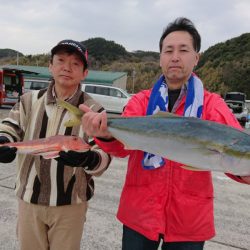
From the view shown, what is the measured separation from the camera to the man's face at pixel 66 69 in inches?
98.2

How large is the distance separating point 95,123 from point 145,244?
78cm

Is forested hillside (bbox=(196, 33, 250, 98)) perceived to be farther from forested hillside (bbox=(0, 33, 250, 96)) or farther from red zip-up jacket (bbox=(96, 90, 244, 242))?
red zip-up jacket (bbox=(96, 90, 244, 242))

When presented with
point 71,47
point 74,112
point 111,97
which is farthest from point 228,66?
point 74,112

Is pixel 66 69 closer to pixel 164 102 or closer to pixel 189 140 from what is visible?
pixel 164 102

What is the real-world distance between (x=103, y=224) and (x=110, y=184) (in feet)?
5.46

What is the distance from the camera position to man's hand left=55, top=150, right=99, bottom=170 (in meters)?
2.11

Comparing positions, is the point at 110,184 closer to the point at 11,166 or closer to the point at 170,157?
the point at 11,166

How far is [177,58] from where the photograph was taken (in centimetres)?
208

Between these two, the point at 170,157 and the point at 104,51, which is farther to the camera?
the point at 104,51

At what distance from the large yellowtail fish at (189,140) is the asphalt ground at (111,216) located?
90.1 inches

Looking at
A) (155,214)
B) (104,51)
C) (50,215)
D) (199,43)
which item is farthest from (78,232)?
(104,51)

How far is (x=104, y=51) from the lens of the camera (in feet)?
317

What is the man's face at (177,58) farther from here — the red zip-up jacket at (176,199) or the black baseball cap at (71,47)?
the black baseball cap at (71,47)

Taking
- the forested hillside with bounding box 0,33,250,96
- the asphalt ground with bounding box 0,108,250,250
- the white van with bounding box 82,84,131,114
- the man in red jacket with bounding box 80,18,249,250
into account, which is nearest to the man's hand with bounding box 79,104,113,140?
the man in red jacket with bounding box 80,18,249,250
